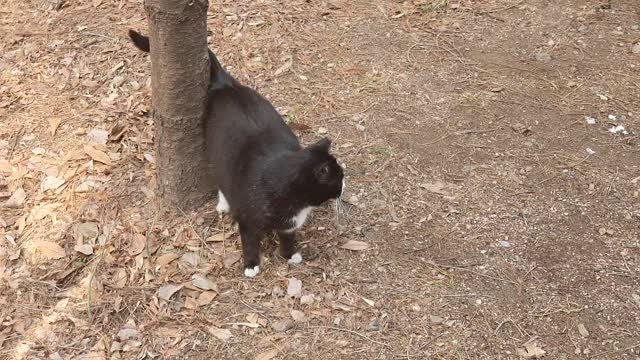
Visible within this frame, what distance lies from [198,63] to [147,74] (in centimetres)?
134

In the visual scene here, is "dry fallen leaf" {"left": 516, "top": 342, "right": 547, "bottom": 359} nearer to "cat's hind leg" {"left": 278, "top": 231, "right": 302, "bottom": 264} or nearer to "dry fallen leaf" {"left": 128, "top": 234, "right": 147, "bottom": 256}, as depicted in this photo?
"cat's hind leg" {"left": 278, "top": 231, "right": 302, "bottom": 264}

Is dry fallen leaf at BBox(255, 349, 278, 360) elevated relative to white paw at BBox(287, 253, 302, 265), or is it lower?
lower

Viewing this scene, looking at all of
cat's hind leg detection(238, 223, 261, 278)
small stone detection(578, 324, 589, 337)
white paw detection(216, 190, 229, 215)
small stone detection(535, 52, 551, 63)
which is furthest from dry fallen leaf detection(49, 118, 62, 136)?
small stone detection(535, 52, 551, 63)

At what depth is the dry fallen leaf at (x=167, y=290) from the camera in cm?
303

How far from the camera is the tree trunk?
9.59ft

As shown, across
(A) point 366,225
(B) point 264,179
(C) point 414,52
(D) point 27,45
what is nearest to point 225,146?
(B) point 264,179

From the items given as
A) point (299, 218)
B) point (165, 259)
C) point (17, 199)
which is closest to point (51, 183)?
point (17, 199)

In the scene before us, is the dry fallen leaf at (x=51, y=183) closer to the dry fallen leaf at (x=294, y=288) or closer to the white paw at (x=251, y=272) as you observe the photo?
the white paw at (x=251, y=272)

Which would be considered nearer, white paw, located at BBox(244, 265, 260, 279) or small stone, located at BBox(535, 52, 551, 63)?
white paw, located at BBox(244, 265, 260, 279)

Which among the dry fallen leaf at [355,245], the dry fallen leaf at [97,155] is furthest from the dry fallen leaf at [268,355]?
the dry fallen leaf at [97,155]

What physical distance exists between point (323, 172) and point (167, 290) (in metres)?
0.99

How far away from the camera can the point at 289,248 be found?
3.17m

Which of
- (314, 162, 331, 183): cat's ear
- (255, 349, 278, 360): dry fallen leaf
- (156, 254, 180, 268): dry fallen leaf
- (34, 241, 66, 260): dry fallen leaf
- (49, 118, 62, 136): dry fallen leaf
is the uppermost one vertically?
(314, 162, 331, 183): cat's ear

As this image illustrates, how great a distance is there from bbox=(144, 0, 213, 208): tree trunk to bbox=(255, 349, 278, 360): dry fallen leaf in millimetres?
1037
